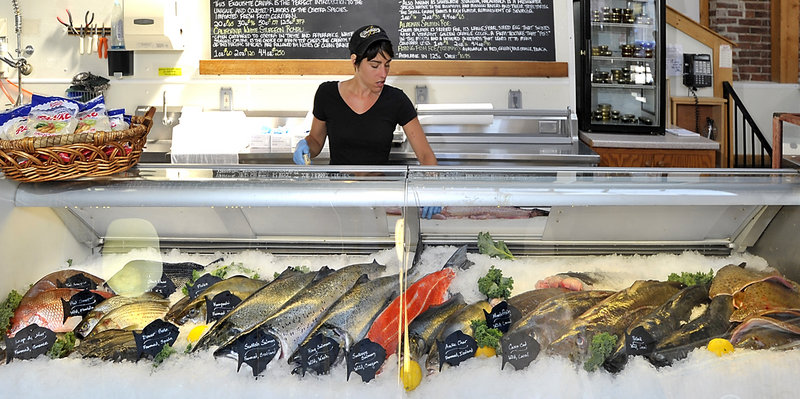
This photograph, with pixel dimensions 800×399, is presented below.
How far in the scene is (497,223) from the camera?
6.46 ft

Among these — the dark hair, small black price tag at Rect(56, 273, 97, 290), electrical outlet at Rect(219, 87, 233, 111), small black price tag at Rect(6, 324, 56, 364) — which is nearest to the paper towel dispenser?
electrical outlet at Rect(219, 87, 233, 111)

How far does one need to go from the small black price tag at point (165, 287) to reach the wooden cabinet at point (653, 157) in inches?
127

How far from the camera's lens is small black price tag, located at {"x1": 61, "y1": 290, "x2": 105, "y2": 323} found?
1968 millimetres

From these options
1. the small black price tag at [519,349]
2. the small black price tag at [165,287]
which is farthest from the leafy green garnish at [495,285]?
the small black price tag at [165,287]

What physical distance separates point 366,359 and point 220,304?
0.43 metres

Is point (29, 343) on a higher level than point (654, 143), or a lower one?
lower

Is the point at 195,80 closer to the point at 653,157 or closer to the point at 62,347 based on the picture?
the point at 653,157

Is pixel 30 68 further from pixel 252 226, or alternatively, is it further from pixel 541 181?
pixel 541 181

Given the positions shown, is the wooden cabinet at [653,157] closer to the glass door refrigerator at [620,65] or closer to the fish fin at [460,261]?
the glass door refrigerator at [620,65]

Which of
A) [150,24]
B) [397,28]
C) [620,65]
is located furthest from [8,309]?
[620,65]

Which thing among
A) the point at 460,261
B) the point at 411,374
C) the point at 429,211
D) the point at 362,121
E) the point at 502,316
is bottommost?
the point at 411,374

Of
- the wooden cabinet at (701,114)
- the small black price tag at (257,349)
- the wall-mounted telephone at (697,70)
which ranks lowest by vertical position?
the small black price tag at (257,349)

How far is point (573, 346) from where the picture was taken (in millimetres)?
1844

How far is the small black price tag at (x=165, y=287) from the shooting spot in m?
2.02
